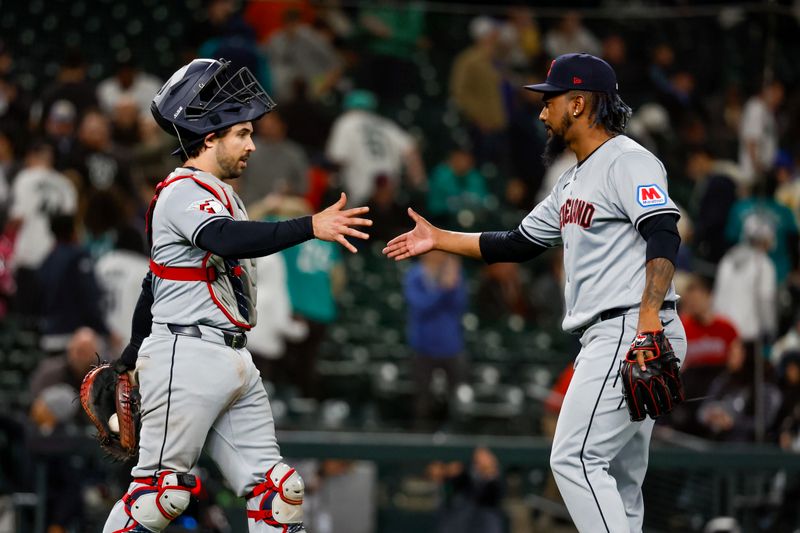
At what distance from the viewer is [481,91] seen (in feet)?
30.9

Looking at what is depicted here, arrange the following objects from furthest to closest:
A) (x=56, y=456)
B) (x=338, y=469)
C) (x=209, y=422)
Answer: (x=338, y=469) < (x=56, y=456) < (x=209, y=422)

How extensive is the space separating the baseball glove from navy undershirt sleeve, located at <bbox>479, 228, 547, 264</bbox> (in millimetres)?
860

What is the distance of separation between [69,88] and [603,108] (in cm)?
526

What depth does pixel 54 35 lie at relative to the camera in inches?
361

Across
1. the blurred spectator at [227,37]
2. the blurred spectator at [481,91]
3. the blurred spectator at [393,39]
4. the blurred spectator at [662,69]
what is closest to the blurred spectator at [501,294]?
the blurred spectator at [481,91]

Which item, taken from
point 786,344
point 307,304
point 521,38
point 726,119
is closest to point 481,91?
point 521,38

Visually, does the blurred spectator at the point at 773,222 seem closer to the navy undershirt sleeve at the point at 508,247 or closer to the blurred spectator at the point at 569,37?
the blurred spectator at the point at 569,37

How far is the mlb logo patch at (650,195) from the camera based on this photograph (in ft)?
15.8

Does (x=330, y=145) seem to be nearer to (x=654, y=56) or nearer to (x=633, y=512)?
(x=654, y=56)

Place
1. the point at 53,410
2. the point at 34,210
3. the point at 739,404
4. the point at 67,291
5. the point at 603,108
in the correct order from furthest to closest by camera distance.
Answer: the point at 34,210 → the point at 67,291 → the point at 739,404 → the point at 53,410 → the point at 603,108

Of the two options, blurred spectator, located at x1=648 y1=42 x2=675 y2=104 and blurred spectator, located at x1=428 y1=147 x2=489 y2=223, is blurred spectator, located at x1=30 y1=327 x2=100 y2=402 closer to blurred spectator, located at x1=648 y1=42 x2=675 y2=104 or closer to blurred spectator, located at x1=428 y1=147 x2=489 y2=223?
blurred spectator, located at x1=428 y1=147 x2=489 y2=223

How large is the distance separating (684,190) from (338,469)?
285 cm

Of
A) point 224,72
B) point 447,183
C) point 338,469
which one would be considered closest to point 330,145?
point 447,183

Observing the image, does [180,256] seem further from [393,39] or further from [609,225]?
[393,39]
